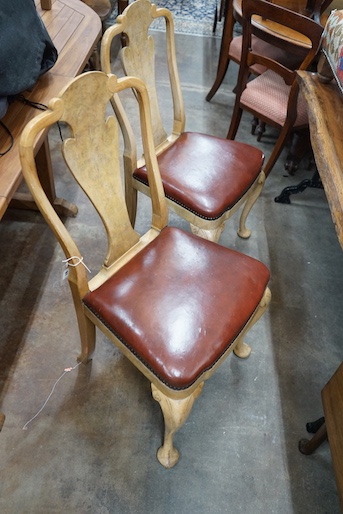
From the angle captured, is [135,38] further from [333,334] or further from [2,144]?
[333,334]

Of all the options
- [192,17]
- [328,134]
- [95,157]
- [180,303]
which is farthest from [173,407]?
[192,17]

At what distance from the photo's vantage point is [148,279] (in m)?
1.17

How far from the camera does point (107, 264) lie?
1231 millimetres

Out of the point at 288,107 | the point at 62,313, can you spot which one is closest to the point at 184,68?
the point at 288,107

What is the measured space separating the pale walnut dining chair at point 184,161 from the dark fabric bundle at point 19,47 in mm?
246

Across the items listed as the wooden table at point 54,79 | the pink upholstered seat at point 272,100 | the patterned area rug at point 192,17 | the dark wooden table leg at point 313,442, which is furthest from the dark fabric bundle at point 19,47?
the patterned area rug at point 192,17

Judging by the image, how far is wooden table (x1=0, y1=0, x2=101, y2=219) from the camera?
1.17 metres

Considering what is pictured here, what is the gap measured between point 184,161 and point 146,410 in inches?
37.5

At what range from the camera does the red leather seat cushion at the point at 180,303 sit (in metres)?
1.04

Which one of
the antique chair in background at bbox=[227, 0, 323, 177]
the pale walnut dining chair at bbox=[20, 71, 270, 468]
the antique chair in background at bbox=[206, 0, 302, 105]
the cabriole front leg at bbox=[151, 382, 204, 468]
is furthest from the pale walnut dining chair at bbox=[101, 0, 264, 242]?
the antique chair in background at bbox=[206, 0, 302, 105]

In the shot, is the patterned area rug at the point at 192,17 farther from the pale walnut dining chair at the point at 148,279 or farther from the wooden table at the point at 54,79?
the pale walnut dining chair at the point at 148,279

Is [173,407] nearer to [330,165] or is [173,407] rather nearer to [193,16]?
[330,165]

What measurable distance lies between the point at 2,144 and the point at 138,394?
972mm

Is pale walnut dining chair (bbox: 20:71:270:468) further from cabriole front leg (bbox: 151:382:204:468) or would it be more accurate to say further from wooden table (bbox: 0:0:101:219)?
wooden table (bbox: 0:0:101:219)
